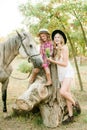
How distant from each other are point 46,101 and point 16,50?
124 centimetres

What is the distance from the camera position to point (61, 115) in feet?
19.4

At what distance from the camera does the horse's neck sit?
5.85 meters

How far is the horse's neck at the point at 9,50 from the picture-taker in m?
5.85

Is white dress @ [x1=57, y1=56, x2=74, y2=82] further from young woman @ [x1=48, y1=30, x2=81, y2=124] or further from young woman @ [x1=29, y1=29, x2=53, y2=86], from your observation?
young woman @ [x1=29, y1=29, x2=53, y2=86]

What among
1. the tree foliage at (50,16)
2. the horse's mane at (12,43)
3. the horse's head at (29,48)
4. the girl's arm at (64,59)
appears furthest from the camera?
the tree foliage at (50,16)

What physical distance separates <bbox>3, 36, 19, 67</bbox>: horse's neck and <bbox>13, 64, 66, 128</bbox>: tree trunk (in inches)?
29.3

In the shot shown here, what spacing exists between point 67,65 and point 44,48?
584mm

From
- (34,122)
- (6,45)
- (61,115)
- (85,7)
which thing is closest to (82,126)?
(61,115)

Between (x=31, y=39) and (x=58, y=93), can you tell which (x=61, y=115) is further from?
(x=31, y=39)

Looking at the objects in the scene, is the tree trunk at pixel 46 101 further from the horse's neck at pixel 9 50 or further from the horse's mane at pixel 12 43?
the horse's mane at pixel 12 43

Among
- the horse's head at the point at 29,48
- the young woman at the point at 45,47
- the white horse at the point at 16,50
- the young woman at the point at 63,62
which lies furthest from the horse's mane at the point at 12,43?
the young woman at the point at 63,62

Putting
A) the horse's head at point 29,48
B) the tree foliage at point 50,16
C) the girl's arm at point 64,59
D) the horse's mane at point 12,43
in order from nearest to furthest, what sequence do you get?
the girl's arm at point 64,59, the horse's head at point 29,48, the horse's mane at point 12,43, the tree foliage at point 50,16

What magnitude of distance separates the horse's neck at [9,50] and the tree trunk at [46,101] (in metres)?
0.74

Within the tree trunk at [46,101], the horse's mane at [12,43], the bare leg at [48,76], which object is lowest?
the tree trunk at [46,101]
